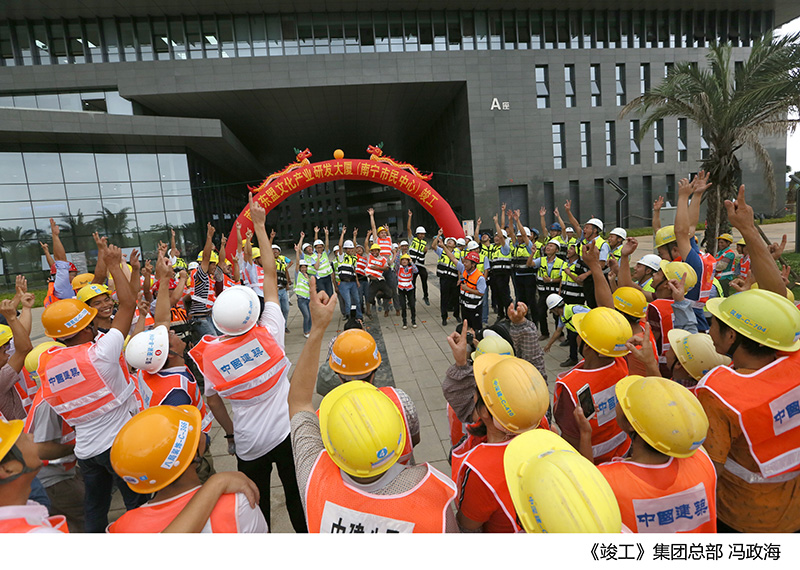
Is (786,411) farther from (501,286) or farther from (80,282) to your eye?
(80,282)

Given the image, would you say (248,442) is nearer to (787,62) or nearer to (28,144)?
(787,62)

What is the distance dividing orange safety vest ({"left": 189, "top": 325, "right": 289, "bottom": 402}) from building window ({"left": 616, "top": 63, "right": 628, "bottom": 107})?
93.3 feet

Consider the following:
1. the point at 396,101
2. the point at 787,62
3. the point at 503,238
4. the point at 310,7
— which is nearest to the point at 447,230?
the point at 503,238

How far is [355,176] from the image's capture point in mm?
13352

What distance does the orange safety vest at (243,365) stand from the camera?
2.25m

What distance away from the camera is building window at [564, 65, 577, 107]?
23.1 metres

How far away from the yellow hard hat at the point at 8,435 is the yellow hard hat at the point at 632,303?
367 centimetres

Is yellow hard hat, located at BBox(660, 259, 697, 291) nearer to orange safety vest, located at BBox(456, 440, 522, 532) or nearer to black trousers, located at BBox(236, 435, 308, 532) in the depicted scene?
orange safety vest, located at BBox(456, 440, 522, 532)

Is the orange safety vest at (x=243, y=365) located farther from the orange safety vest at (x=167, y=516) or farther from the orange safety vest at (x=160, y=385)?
the orange safety vest at (x=167, y=516)

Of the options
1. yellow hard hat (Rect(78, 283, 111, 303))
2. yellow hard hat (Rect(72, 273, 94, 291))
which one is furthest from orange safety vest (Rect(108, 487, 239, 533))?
yellow hard hat (Rect(72, 273, 94, 291))

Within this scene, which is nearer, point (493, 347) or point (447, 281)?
point (493, 347)

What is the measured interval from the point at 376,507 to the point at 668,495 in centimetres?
115

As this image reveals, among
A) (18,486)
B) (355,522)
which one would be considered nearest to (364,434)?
(355,522)

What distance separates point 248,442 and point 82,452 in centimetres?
97
